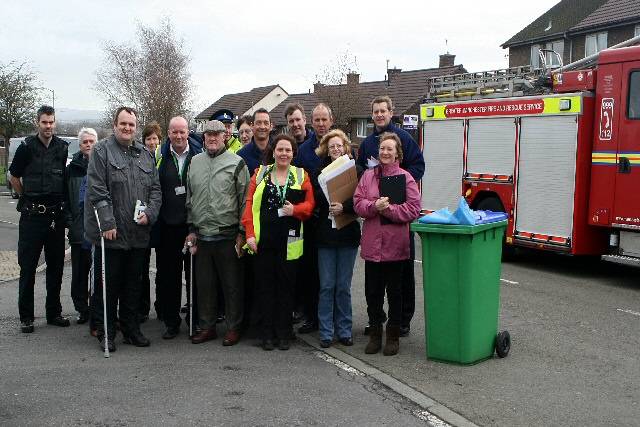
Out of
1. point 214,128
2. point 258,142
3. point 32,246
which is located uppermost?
point 214,128

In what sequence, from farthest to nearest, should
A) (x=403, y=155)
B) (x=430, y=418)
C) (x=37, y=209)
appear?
1. (x=37, y=209)
2. (x=403, y=155)
3. (x=430, y=418)

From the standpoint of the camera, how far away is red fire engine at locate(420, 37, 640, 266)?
32.8 ft

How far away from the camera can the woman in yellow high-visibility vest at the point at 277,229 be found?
6332mm

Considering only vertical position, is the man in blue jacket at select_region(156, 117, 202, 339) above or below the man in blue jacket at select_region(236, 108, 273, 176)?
below

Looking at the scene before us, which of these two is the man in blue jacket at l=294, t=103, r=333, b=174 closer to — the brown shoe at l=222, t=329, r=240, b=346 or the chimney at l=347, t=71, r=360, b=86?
the brown shoe at l=222, t=329, r=240, b=346

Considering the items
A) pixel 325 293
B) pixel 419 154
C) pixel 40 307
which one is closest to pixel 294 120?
pixel 419 154

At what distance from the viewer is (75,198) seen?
721cm

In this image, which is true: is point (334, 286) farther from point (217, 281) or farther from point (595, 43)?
point (595, 43)

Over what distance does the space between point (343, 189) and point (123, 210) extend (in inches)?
74.7

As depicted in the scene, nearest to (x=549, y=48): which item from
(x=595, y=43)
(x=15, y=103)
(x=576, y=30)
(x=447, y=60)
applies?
(x=576, y=30)

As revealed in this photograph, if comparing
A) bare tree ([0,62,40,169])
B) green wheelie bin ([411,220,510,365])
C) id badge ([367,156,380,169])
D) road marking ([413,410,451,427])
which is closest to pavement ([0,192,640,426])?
road marking ([413,410,451,427])

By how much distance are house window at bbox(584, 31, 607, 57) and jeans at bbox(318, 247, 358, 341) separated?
36013 mm

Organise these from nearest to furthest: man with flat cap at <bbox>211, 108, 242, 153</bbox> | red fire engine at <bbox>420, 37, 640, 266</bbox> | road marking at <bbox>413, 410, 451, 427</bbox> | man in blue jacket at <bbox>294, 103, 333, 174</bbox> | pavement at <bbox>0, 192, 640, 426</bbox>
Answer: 1. road marking at <bbox>413, 410, 451, 427</bbox>
2. pavement at <bbox>0, 192, 640, 426</bbox>
3. man in blue jacket at <bbox>294, 103, 333, 174</bbox>
4. man with flat cap at <bbox>211, 108, 242, 153</bbox>
5. red fire engine at <bbox>420, 37, 640, 266</bbox>

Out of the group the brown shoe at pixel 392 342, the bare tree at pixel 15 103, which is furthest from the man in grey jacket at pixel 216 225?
the bare tree at pixel 15 103
